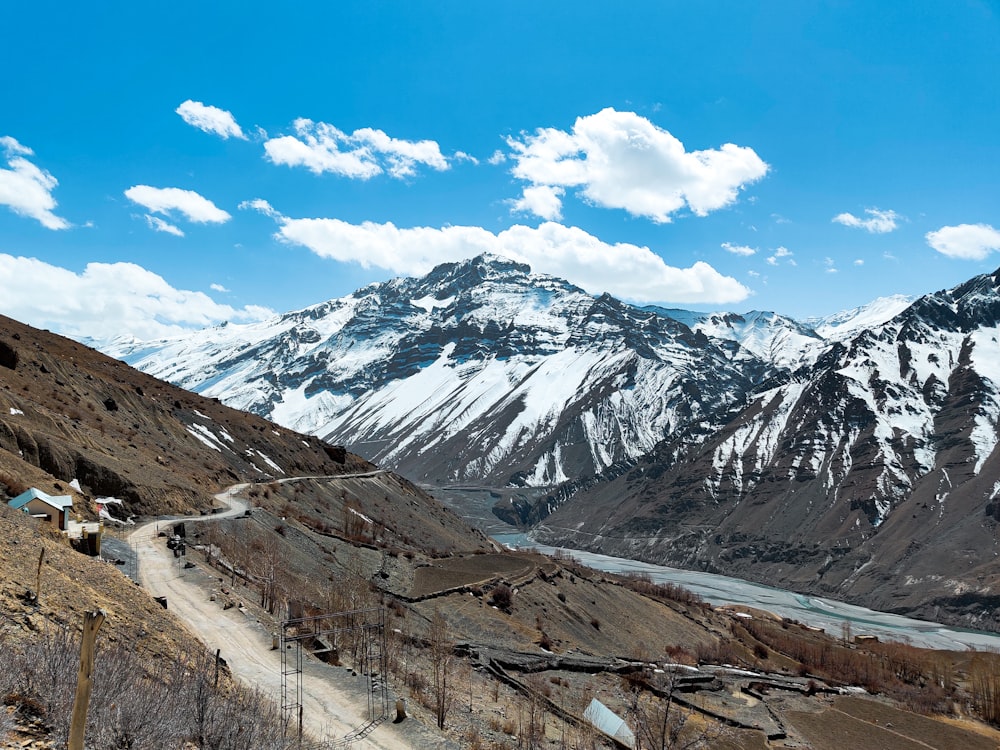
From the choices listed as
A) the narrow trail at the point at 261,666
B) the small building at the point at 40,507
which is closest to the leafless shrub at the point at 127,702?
the narrow trail at the point at 261,666

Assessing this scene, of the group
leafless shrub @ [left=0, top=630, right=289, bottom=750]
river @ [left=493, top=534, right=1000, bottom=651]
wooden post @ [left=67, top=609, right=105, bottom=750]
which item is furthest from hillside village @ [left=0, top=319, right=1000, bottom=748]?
river @ [left=493, top=534, right=1000, bottom=651]

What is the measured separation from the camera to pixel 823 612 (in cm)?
14262

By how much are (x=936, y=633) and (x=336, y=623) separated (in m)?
135

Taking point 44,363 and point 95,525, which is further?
point 44,363

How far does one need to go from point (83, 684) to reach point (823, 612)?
159280 millimetres

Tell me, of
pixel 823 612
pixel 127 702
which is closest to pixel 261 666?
pixel 127 702

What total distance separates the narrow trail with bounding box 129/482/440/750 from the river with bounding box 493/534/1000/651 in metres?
109

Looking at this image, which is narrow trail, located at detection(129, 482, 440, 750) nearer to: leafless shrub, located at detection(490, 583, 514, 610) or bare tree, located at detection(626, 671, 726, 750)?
bare tree, located at detection(626, 671, 726, 750)

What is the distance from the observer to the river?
11869cm

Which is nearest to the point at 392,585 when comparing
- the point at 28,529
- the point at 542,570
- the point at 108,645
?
the point at 542,570

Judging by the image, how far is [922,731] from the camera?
137ft

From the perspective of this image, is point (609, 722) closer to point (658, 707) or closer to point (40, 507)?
point (658, 707)

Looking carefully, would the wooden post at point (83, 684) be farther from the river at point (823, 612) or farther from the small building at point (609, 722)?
the river at point (823, 612)

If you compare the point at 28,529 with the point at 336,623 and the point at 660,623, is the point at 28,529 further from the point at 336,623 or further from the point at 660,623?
the point at 660,623
